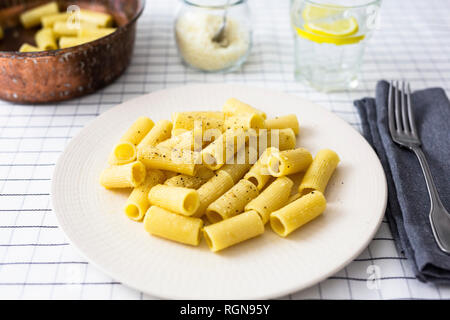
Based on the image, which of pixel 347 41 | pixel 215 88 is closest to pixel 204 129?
pixel 215 88

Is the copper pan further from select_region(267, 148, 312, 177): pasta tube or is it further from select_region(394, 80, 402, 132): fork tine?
select_region(394, 80, 402, 132): fork tine

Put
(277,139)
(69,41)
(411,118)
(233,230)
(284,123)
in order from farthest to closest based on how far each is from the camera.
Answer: (69,41), (411,118), (284,123), (277,139), (233,230)

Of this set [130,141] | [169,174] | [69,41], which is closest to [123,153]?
[130,141]

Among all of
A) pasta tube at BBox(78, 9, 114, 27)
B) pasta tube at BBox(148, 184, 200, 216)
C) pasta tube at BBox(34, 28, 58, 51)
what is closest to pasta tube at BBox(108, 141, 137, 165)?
pasta tube at BBox(148, 184, 200, 216)

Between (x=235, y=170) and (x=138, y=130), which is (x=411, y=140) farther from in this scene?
(x=138, y=130)

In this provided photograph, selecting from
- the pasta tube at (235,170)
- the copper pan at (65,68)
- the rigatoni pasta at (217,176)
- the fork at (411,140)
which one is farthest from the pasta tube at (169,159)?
the fork at (411,140)

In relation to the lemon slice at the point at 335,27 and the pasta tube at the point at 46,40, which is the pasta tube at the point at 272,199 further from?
the pasta tube at the point at 46,40
